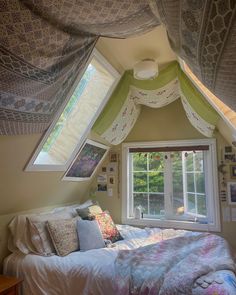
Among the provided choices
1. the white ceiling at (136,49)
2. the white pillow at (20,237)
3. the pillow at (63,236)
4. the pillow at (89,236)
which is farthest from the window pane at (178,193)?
the white pillow at (20,237)

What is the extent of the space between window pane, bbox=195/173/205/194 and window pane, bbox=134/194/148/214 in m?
0.78

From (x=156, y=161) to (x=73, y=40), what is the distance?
2.56 metres

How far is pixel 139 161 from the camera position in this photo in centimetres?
377

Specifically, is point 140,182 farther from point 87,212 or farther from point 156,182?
point 87,212

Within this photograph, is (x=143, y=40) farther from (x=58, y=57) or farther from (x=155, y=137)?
(x=155, y=137)

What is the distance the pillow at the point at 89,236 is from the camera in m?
2.51

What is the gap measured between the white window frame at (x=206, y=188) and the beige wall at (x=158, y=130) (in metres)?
0.08

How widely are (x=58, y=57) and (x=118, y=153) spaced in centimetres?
249

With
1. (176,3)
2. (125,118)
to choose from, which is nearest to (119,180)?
(125,118)

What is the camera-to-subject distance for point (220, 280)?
1.63m

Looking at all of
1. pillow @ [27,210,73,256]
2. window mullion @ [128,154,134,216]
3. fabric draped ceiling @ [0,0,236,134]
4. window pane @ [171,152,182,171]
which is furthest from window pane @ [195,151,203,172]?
fabric draped ceiling @ [0,0,236,134]

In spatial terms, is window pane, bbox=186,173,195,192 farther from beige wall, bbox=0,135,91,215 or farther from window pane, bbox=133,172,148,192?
beige wall, bbox=0,135,91,215

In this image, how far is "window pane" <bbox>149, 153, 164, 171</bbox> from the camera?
360cm

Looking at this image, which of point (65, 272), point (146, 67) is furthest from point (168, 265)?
point (146, 67)
